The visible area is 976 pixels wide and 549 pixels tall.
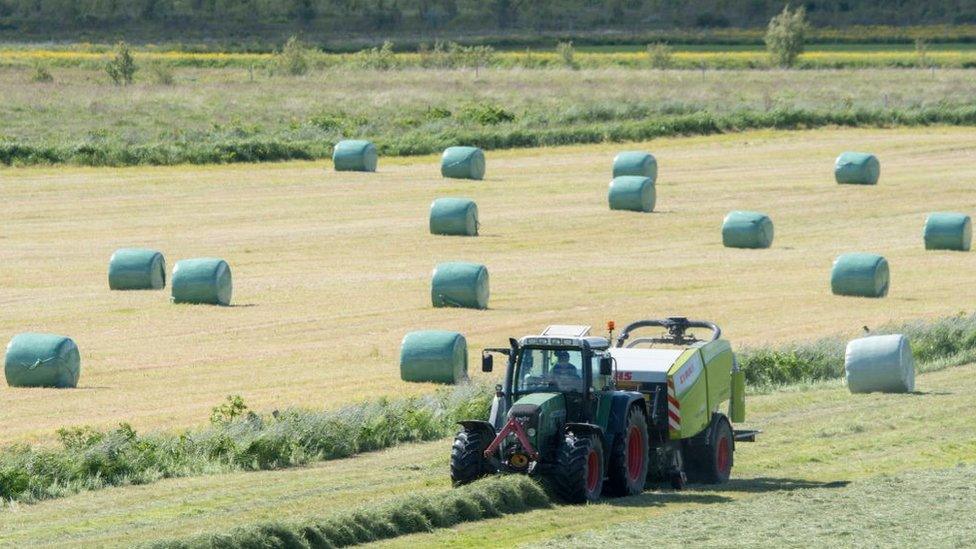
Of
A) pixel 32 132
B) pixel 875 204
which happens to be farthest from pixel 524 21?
pixel 875 204

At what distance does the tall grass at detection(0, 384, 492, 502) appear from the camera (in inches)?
758

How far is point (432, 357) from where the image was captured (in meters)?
26.4

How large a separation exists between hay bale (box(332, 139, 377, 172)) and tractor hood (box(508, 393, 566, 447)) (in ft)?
123

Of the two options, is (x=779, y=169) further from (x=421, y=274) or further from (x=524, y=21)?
(x=524, y=21)

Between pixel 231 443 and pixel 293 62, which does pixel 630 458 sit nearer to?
pixel 231 443

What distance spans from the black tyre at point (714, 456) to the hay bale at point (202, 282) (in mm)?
15761

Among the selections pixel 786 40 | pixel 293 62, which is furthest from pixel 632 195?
pixel 786 40

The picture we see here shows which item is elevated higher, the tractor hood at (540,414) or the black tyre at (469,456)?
the tractor hood at (540,414)

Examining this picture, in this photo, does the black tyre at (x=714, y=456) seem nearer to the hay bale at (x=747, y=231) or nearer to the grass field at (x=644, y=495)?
the grass field at (x=644, y=495)

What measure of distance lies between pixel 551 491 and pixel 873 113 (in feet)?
177

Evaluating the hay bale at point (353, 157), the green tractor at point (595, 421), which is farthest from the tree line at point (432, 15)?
the green tractor at point (595, 421)

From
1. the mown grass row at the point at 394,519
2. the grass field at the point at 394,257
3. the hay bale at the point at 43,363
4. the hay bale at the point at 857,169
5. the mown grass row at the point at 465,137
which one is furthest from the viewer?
the mown grass row at the point at 465,137

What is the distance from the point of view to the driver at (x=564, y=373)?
17.7m

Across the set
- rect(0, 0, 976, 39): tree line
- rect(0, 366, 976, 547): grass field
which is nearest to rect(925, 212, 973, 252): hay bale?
rect(0, 366, 976, 547): grass field
